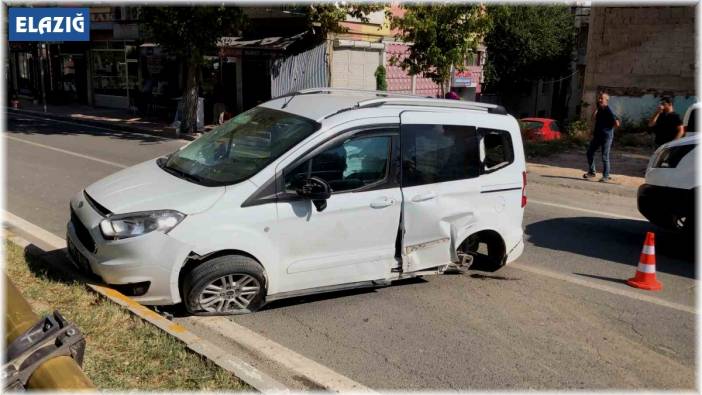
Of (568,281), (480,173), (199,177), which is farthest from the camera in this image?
(568,281)

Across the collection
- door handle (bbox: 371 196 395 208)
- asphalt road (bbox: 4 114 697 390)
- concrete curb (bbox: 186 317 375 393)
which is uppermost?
door handle (bbox: 371 196 395 208)

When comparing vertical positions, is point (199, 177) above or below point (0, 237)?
above

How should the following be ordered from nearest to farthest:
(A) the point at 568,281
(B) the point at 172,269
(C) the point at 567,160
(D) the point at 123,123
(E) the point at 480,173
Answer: (B) the point at 172,269, (E) the point at 480,173, (A) the point at 568,281, (C) the point at 567,160, (D) the point at 123,123

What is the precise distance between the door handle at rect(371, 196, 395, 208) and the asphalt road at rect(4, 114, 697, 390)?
89 cm

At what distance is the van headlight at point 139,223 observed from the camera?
4.53 m

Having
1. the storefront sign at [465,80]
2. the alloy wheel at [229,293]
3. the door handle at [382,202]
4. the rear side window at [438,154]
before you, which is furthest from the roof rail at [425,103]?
the storefront sign at [465,80]

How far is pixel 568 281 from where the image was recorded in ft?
20.4

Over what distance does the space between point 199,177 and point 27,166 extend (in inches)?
332

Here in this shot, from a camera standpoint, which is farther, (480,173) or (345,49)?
(345,49)

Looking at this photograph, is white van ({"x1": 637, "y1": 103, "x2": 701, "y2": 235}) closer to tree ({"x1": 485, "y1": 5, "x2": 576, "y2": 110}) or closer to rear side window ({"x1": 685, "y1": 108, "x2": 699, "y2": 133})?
rear side window ({"x1": 685, "y1": 108, "x2": 699, "y2": 133})

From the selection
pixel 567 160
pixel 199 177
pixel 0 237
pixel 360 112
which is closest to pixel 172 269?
pixel 199 177

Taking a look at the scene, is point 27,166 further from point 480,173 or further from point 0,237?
point 480,173

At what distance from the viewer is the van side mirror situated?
4855 millimetres

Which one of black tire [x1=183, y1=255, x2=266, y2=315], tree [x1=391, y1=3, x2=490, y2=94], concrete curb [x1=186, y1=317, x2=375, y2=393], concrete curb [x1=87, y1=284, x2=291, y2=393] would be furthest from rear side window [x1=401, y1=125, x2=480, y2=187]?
tree [x1=391, y1=3, x2=490, y2=94]
